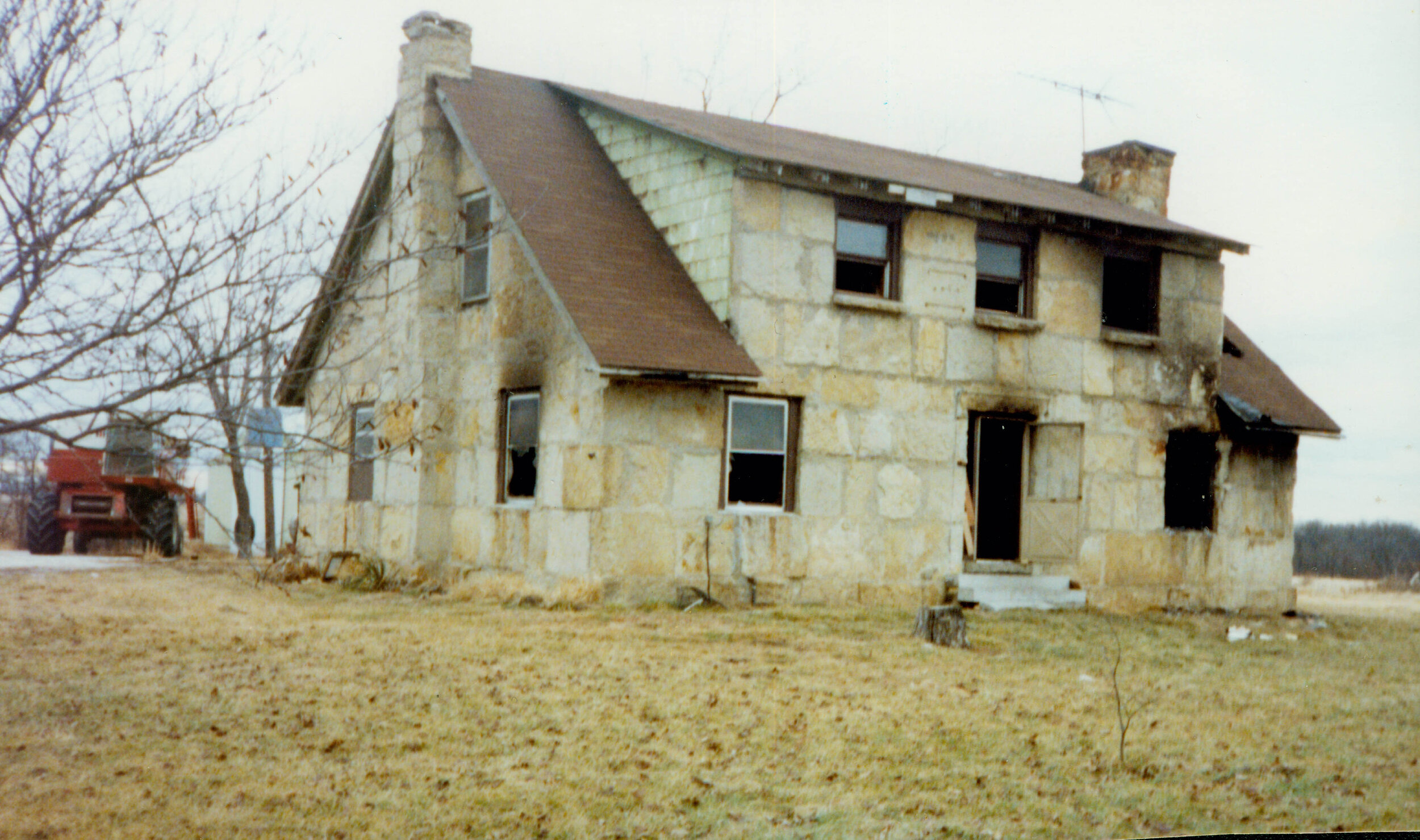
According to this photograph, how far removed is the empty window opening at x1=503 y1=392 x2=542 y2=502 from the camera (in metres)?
15.8

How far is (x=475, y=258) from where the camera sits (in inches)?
683

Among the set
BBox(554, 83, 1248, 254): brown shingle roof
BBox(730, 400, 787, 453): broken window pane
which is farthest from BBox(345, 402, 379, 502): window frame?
BBox(730, 400, 787, 453): broken window pane

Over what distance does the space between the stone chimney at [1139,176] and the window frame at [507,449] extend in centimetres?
1081

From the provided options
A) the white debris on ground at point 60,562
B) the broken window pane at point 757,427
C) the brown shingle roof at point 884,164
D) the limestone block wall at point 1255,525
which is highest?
the brown shingle roof at point 884,164

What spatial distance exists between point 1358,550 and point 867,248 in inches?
813

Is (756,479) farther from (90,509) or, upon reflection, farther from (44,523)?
(44,523)

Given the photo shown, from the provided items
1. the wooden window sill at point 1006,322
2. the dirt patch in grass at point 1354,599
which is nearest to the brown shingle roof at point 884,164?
the wooden window sill at point 1006,322

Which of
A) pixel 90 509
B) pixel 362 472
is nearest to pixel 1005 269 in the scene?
pixel 362 472

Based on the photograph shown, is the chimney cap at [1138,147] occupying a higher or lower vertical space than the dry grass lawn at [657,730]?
higher

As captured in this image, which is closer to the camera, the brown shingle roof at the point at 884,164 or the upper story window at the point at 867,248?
the brown shingle roof at the point at 884,164

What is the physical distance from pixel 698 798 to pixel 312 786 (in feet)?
6.71

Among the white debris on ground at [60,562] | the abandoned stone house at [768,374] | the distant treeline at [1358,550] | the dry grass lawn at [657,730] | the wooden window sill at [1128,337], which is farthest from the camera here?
the distant treeline at [1358,550]

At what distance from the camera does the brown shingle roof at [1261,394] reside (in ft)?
60.6

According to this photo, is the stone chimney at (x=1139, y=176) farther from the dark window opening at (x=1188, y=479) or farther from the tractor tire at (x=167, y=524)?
the tractor tire at (x=167, y=524)
